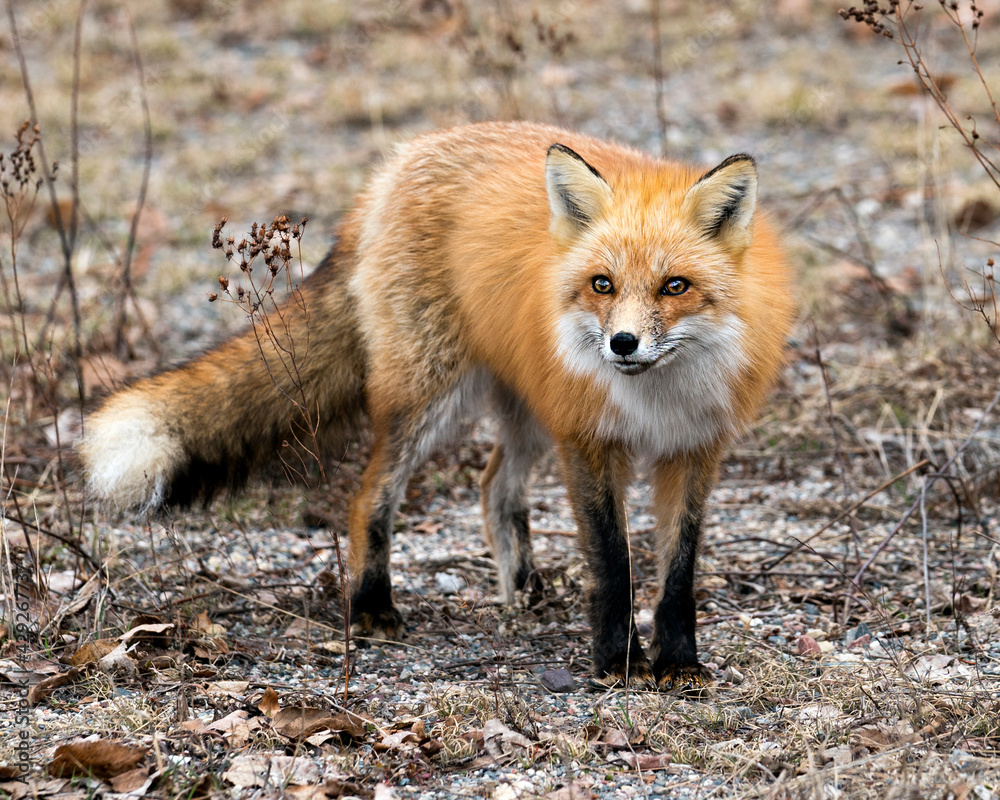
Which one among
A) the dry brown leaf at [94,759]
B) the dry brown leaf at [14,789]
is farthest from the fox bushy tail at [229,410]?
the dry brown leaf at [14,789]

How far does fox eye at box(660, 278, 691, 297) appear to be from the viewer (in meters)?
3.28

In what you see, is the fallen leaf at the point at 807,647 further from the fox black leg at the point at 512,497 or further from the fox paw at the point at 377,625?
the fox paw at the point at 377,625

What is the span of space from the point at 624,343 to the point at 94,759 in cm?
185

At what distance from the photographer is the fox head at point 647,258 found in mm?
3221

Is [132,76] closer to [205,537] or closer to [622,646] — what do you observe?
[205,537]

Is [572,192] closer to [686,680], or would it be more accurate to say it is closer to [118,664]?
[686,680]

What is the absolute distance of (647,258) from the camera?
3301 mm

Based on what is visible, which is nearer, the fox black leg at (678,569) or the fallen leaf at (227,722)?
the fallen leaf at (227,722)

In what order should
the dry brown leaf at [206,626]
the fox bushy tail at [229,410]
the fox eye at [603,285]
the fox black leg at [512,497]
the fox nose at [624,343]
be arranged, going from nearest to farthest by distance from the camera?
the fox nose at [624,343] < the fox eye at [603,285] < the dry brown leaf at [206,626] < the fox bushy tail at [229,410] < the fox black leg at [512,497]

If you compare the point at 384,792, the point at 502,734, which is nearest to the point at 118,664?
the point at 384,792

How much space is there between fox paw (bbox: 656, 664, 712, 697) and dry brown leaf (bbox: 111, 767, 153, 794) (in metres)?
1.73

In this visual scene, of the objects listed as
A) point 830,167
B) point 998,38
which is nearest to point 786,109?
point 830,167

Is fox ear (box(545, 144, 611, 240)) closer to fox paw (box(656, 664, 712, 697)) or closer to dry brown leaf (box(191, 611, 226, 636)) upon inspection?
fox paw (box(656, 664, 712, 697))

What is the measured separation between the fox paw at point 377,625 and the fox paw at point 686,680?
1122mm
